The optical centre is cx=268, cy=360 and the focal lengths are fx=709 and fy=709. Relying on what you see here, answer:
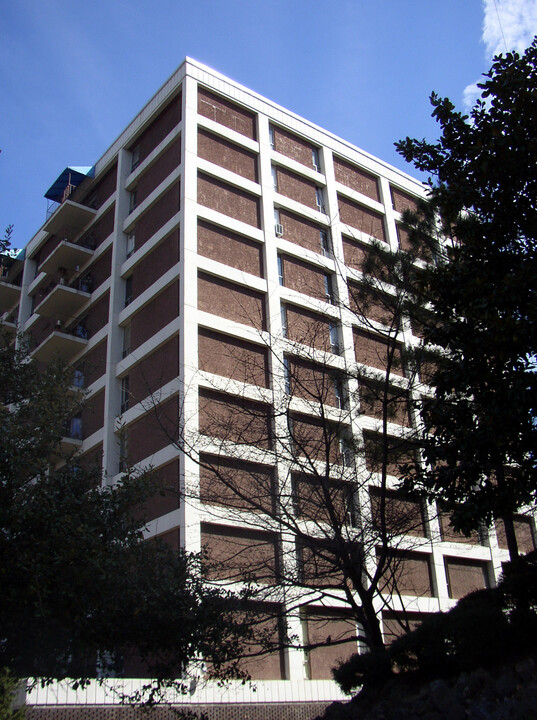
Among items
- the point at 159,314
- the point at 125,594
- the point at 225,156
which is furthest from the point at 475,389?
the point at 225,156

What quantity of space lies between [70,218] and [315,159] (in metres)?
11.6

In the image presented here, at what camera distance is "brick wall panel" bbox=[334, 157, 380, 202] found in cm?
3197

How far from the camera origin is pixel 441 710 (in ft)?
28.4

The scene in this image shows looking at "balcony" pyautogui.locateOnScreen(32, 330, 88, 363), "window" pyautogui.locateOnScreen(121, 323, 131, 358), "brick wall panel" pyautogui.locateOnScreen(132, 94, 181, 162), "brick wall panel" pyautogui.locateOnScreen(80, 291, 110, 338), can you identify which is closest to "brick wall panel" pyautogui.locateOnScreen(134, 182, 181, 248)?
"brick wall panel" pyautogui.locateOnScreen(80, 291, 110, 338)

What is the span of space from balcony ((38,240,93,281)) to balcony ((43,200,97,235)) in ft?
4.68

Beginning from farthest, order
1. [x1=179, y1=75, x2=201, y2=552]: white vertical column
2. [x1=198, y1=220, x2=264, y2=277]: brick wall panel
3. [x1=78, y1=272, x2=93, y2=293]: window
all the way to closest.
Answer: [x1=78, y1=272, x2=93, y2=293]: window, [x1=198, y1=220, x2=264, y2=277]: brick wall panel, [x1=179, y1=75, x2=201, y2=552]: white vertical column

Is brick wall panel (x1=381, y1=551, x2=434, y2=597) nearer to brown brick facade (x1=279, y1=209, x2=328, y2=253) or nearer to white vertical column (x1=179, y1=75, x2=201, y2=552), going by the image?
white vertical column (x1=179, y1=75, x2=201, y2=552)

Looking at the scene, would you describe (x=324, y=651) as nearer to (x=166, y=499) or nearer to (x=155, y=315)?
(x=166, y=499)

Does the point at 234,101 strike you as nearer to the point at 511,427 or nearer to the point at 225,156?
the point at 225,156

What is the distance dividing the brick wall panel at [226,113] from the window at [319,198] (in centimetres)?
356

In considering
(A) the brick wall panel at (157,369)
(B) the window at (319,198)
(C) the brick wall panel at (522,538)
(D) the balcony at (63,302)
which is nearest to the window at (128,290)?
(D) the balcony at (63,302)

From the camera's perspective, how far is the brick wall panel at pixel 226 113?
92.6ft

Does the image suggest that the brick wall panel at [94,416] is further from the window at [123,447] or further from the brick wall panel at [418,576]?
the brick wall panel at [418,576]

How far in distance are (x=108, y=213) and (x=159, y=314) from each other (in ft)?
27.7
